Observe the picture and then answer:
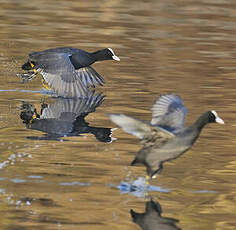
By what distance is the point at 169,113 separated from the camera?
7980mm

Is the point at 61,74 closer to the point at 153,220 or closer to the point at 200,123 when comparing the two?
the point at 200,123

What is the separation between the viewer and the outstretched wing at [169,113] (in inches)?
309

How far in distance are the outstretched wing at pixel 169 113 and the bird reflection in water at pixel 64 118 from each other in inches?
67.4

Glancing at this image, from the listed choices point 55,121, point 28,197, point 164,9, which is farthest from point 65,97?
point 164,9

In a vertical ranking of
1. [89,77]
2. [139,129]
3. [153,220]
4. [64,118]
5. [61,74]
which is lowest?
[89,77]

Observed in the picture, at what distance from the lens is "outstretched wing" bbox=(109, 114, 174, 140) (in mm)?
6922

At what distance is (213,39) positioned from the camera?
791 inches

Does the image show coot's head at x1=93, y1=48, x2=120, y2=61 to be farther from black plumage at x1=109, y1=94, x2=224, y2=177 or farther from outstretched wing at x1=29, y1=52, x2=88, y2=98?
black plumage at x1=109, y1=94, x2=224, y2=177

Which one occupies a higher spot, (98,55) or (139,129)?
(139,129)

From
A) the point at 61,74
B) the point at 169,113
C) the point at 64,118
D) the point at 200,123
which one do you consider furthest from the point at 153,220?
→ the point at 61,74

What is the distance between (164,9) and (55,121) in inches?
609

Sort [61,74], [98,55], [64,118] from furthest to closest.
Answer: [98,55]
[61,74]
[64,118]

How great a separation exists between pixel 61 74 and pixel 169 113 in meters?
4.50

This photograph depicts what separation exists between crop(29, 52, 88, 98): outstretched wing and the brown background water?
1.21ft
